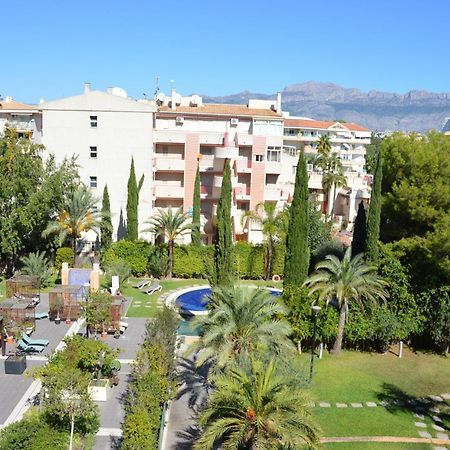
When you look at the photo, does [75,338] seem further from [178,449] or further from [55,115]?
[55,115]

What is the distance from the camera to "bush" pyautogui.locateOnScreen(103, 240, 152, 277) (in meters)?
39.2

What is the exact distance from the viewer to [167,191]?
4678cm

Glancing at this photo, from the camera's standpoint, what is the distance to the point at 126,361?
23797mm

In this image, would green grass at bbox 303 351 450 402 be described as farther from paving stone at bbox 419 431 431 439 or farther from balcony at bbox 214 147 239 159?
balcony at bbox 214 147 239 159

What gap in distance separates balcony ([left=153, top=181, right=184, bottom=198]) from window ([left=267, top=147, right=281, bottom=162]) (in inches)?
332

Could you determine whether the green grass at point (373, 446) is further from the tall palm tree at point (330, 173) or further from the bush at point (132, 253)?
the tall palm tree at point (330, 173)

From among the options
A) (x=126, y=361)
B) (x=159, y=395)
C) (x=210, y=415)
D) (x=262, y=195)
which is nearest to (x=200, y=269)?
(x=262, y=195)

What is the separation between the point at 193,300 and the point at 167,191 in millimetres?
14900

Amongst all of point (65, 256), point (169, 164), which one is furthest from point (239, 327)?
point (169, 164)

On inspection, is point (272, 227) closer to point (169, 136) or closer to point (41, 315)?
point (169, 136)

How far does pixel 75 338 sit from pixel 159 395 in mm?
4563

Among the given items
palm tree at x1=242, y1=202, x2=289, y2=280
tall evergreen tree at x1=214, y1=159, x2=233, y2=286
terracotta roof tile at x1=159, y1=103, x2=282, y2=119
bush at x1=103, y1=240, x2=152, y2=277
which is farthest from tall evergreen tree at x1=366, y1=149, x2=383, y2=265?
terracotta roof tile at x1=159, y1=103, x2=282, y2=119

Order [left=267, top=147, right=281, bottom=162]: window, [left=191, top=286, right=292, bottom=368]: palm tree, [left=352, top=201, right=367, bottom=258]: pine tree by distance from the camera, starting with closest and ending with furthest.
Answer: [left=191, top=286, right=292, bottom=368]: palm tree < [left=352, top=201, right=367, bottom=258]: pine tree < [left=267, top=147, right=281, bottom=162]: window

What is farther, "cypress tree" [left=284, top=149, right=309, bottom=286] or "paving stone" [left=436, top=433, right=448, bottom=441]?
"cypress tree" [left=284, top=149, right=309, bottom=286]
